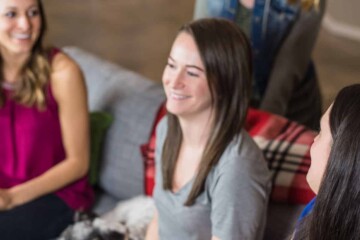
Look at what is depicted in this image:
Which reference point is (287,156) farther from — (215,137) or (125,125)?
(125,125)

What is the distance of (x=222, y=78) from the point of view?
1.33 metres

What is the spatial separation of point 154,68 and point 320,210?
9.50ft

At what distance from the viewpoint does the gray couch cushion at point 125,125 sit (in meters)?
1.91

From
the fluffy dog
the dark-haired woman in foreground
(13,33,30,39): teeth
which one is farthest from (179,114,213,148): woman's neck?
(13,33,30,39): teeth

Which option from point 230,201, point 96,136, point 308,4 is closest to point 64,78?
point 96,136

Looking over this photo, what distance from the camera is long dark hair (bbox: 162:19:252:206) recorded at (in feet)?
4.33

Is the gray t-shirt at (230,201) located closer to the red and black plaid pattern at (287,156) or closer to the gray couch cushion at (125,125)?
the red and black plaid pattern at (287,156)

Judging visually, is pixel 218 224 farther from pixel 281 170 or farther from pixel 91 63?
pixel 91 63

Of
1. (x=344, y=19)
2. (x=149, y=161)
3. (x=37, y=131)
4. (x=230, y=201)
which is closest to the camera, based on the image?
(x=230, y=201)

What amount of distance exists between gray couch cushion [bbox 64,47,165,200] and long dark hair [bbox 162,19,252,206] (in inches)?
21.2

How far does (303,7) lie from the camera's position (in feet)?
6.46

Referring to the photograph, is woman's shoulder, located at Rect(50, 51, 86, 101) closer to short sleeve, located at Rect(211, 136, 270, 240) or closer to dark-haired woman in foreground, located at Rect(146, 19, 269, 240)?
dark-haired woman in foreground, located at Rect(146, 19, 269, 240)

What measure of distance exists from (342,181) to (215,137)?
0.47 m

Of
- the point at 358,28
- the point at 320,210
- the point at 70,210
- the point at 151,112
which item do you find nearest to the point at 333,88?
the point at 358,28
